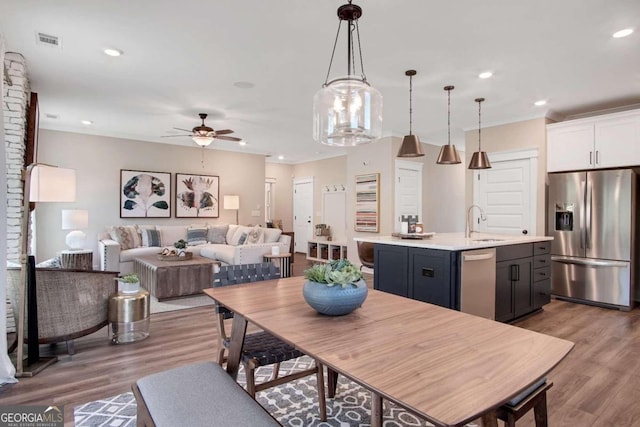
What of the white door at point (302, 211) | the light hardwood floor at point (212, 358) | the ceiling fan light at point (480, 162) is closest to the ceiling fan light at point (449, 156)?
the ceiling fan light at point (480, 162)

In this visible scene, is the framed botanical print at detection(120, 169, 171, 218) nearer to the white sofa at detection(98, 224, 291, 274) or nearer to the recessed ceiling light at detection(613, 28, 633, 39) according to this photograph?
the white sofa at detection(98, 224, 291, 274)

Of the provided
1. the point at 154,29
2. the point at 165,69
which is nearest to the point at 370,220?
the point at 165,69

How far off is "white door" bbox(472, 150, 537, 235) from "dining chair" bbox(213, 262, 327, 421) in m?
4.31

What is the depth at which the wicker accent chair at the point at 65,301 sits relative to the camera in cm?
271

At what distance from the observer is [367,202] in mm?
6691

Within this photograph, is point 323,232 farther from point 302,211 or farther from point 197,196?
point 197,196

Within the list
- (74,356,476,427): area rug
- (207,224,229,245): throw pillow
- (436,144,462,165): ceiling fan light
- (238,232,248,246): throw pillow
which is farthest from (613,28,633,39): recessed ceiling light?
(207,224,229,245): throw pillow

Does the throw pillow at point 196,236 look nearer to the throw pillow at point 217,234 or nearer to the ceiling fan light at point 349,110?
the throw pillow at point 217,234

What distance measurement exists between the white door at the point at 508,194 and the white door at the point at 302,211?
4776mm

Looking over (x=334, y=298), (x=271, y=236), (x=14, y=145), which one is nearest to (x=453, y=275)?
(x=334, y=298)

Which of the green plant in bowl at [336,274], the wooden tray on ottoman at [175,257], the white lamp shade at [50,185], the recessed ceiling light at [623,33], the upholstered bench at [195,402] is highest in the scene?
the recessed ceiling light at [623,33]

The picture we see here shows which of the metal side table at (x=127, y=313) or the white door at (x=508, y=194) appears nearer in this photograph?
the metal side table at (x=127, y=313)

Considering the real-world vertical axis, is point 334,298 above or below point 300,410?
above

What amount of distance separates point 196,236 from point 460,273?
212 inches
